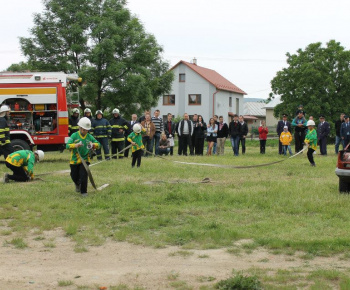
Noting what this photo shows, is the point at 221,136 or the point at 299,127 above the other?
the point at 299,127

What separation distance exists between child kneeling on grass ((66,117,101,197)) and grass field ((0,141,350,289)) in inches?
14.1

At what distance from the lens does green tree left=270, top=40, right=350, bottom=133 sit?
2254 inches

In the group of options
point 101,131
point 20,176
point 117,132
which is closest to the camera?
point 20,176

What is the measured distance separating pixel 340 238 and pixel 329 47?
54.7 meters

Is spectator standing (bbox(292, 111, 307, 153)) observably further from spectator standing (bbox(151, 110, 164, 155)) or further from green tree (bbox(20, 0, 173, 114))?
green tree (bbox(20, 0, 173, 114))

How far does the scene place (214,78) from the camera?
70312 millimetres

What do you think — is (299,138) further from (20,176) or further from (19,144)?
(20,176)

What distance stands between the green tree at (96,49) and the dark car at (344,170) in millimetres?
25178

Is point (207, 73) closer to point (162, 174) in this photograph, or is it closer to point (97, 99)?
point (97, 99)

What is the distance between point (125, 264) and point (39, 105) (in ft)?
44.7

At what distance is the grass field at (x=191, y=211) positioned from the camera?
7871 mm

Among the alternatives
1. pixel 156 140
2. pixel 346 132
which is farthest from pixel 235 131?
pixel 346 132

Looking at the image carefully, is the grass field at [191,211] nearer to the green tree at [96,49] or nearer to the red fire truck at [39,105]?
the red fire truck at [39,105]

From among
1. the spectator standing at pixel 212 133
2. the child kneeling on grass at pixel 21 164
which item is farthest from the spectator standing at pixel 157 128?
the child kneeling on grass at pixel 21 164
